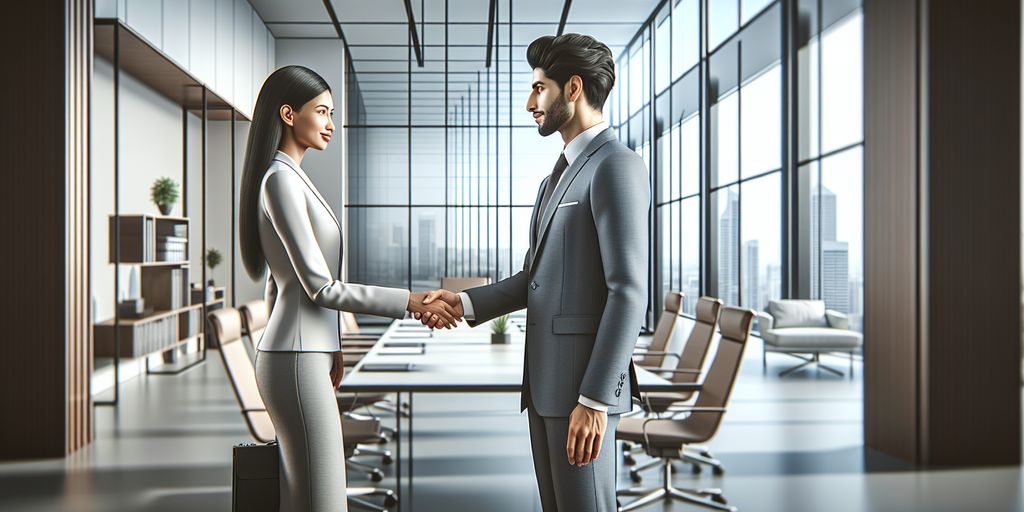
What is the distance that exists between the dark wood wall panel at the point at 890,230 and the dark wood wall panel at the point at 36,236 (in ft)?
16.6

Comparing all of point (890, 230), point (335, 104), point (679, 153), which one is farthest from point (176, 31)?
point (890, 230)

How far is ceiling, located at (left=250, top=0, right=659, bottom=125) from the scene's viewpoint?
10.8m

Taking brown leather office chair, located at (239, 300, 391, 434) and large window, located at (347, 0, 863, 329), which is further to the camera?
large window, located at (347, 0, 863, 329)

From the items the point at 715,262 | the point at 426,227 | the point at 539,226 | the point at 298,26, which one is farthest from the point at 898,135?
the point at 298,26

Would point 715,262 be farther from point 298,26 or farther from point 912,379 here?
point 298,26

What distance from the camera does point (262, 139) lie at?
1.97 m

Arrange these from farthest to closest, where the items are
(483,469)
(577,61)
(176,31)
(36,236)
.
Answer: (176,31)
(36,236)
(483,469)
(577,61)

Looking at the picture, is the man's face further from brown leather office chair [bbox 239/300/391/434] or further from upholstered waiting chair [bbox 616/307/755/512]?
upholstered waiting chair [bbox 616/307/755/512]

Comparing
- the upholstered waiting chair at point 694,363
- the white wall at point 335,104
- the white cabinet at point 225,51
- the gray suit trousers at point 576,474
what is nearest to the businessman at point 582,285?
the gray suit trousers at point 576,474

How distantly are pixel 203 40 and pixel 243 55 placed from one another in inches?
73.1

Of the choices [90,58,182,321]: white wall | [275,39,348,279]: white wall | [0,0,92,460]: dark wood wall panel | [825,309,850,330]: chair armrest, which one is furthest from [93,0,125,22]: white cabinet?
[825,309,850,330]: chair armrest

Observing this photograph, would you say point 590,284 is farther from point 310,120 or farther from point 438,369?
point 438,369

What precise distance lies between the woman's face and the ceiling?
8973mm

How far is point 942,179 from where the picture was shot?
4445mm
